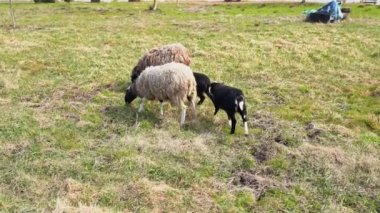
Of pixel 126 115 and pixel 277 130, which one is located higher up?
pixel 126 115

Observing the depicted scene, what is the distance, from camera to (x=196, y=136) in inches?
356

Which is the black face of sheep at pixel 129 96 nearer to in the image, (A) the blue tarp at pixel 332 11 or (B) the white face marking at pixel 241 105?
(B) the white face marking at pixel 241 105

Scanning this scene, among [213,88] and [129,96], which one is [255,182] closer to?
[213,88]

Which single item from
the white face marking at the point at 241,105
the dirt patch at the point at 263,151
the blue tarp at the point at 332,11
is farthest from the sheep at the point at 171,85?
the blue tarp at the point at 332,11

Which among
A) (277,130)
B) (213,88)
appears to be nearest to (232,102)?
(213,88)

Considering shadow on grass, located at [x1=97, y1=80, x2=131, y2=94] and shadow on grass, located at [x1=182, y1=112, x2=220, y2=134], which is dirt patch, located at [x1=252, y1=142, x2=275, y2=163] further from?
shadow on grass, located at [x1=97, y1=80, x2=131, y2=94]

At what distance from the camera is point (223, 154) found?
827 cm

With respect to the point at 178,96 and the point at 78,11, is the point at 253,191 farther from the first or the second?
the point at 78,11

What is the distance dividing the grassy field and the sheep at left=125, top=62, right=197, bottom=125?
1.36 feet

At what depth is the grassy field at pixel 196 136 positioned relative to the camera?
22.6ft

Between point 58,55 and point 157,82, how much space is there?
22.9ft

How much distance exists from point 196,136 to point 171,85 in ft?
4.02

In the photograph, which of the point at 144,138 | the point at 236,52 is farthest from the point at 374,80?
the point at 144,138

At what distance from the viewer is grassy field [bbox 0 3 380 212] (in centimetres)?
690
